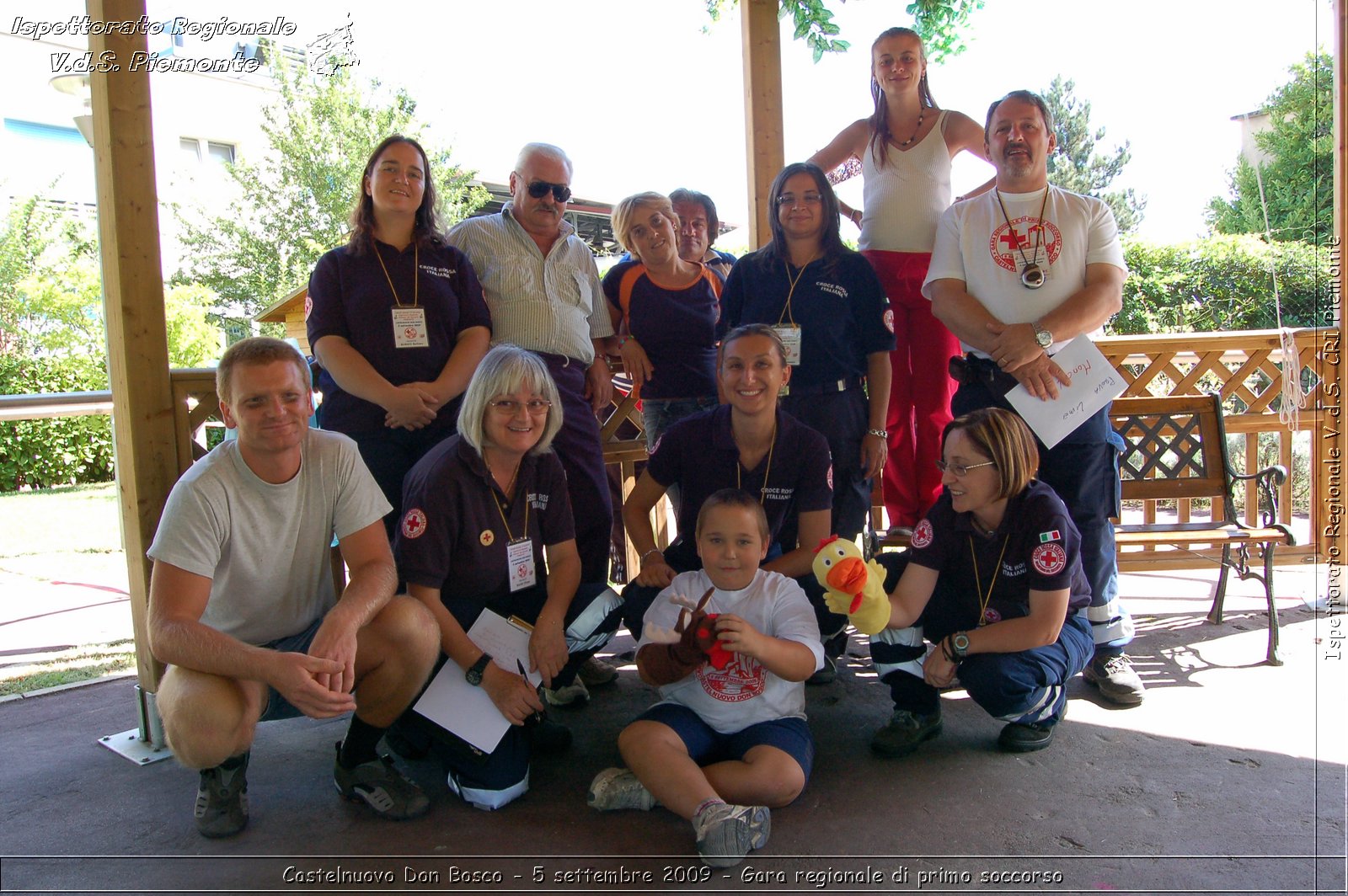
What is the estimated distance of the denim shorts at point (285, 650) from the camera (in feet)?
8.15

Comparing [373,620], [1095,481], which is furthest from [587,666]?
[1095,481]

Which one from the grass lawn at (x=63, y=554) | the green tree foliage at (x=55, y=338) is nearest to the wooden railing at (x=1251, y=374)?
the grass lawn at (x=63, y=554)

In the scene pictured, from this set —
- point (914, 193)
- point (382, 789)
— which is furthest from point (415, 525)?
point (914, 193)

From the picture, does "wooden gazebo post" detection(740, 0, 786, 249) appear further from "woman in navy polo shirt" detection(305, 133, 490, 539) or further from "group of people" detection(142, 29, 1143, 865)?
"woman in navy polo shirt" detection(305, 133, 490, 539)

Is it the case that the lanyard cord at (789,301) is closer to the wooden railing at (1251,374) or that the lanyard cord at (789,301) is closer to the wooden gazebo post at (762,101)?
the wooden gazebo post at (762,101)

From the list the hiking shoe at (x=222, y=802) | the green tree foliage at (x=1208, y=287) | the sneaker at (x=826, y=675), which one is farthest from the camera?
the green tree foliage at (x=1208, y=287)

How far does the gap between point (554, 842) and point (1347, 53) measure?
15.5ft

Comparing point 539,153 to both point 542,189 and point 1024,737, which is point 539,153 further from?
point 1024,737

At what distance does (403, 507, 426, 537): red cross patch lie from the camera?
2600mm

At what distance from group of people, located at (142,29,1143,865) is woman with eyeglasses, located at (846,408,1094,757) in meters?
0.01

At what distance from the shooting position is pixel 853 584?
8.13 ft

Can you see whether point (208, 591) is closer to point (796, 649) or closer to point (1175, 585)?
point (796, 649)

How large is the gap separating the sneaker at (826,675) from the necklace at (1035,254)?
1.59 m

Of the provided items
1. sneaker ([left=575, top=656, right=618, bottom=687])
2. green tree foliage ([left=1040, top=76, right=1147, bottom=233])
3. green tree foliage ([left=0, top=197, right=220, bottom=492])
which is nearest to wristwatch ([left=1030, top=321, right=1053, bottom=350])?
sneaker ([left=575, top=656, right=618, bottom=687])
